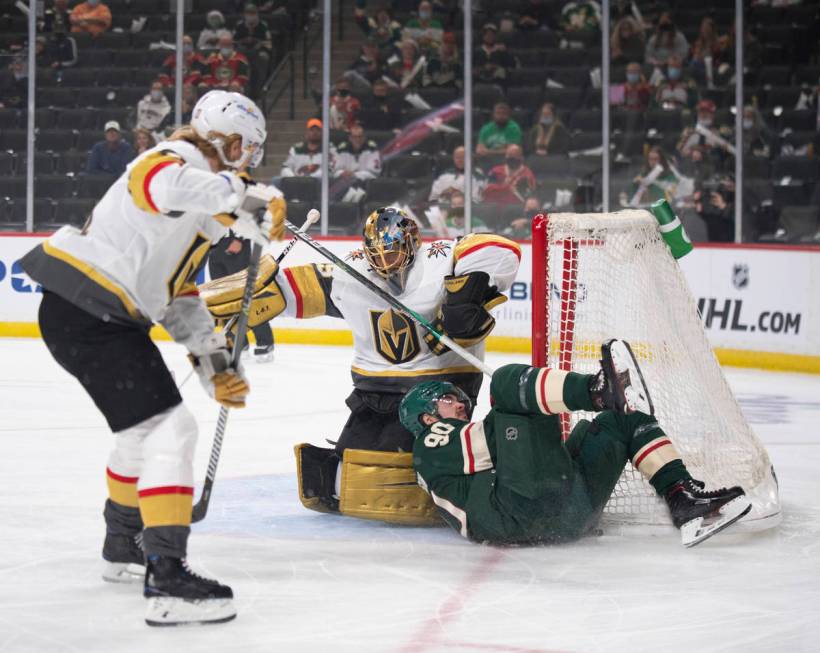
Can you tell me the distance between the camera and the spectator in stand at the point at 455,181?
8578mm

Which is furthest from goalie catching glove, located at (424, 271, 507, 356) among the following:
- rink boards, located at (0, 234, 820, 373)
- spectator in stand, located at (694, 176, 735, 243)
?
spectator in stand, located at (694, 176, 735, 243)

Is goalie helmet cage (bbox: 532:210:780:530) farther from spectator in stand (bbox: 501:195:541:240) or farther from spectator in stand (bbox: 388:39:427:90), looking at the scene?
spectator in stand (bbox: 388:39:427:90)

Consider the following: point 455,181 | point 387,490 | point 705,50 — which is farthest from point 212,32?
point 387,490

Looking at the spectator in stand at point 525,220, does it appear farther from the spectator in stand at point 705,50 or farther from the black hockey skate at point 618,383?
the black hockey skate at point 618,383

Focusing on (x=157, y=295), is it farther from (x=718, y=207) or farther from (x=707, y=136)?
(x=707, y=136)

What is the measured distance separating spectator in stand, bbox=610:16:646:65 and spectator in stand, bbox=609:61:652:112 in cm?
6

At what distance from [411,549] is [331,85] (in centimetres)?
585

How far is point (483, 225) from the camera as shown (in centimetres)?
855

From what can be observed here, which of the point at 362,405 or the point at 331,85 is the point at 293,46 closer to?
the point at 331,85

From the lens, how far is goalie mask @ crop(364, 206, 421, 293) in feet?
12.6

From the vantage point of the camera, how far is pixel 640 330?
4129 millimetres

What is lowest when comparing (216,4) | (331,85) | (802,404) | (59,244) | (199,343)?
(802,404)

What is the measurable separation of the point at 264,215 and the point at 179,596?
788 mm

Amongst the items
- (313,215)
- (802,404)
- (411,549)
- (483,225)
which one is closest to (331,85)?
(483,225)
